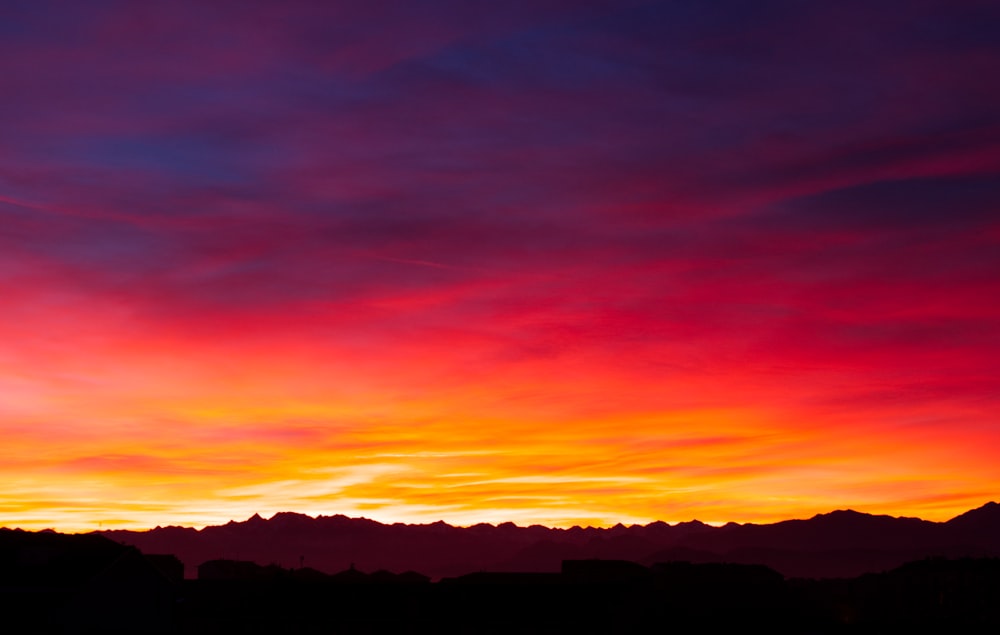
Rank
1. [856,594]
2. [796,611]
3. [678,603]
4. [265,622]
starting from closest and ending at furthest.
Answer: [265,622] → [678,603] → [796,611] → [856,594]

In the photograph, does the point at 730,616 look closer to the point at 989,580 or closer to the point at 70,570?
the point at 989,580

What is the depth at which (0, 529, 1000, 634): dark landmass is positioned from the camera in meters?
76.5

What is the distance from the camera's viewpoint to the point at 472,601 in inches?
3873

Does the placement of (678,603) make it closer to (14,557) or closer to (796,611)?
(796,611)

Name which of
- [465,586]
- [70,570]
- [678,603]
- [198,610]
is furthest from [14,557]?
[678,603]

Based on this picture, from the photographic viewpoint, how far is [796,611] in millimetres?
120125

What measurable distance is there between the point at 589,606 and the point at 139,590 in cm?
3392

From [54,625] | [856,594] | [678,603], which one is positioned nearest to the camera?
[54,625]

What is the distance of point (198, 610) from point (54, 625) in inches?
897

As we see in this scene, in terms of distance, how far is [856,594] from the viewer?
133 metres

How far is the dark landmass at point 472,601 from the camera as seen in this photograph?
251 ft

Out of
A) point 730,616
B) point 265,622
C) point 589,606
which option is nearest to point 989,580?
point 730,616

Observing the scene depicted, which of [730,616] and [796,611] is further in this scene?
[796,611]

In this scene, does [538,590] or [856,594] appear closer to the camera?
[538,590]
